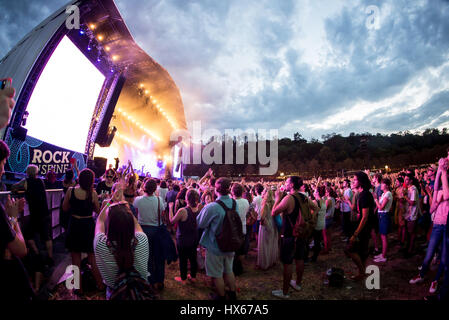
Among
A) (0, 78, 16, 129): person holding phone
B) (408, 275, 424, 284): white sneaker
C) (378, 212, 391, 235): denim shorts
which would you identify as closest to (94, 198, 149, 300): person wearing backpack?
(0, 78, 16, 129): person holding phone

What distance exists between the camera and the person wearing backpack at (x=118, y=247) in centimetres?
182

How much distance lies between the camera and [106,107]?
11750 mm

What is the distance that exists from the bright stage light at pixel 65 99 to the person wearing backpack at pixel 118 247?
25.2ft

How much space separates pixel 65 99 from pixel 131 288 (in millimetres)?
9946

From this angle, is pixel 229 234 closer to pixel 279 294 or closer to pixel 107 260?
pixel 107 260

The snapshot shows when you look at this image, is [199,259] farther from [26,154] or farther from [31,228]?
[26,154]

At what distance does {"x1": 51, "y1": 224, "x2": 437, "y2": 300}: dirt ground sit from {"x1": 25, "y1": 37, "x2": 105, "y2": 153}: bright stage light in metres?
6.70

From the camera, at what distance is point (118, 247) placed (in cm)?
183

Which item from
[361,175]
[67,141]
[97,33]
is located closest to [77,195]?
[361,175]

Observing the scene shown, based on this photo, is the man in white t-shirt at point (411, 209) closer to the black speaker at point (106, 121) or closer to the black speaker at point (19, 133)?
the black speaker at point (19, 133)

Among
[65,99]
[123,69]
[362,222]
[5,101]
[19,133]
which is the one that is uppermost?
[123,69]

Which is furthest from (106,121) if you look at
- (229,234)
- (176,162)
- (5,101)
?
(176,162)

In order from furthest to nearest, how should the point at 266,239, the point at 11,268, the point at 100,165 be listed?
1. the point at 100,165
2. the point at 266,239
3. the point at 11,268

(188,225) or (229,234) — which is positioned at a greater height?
(229,234)
